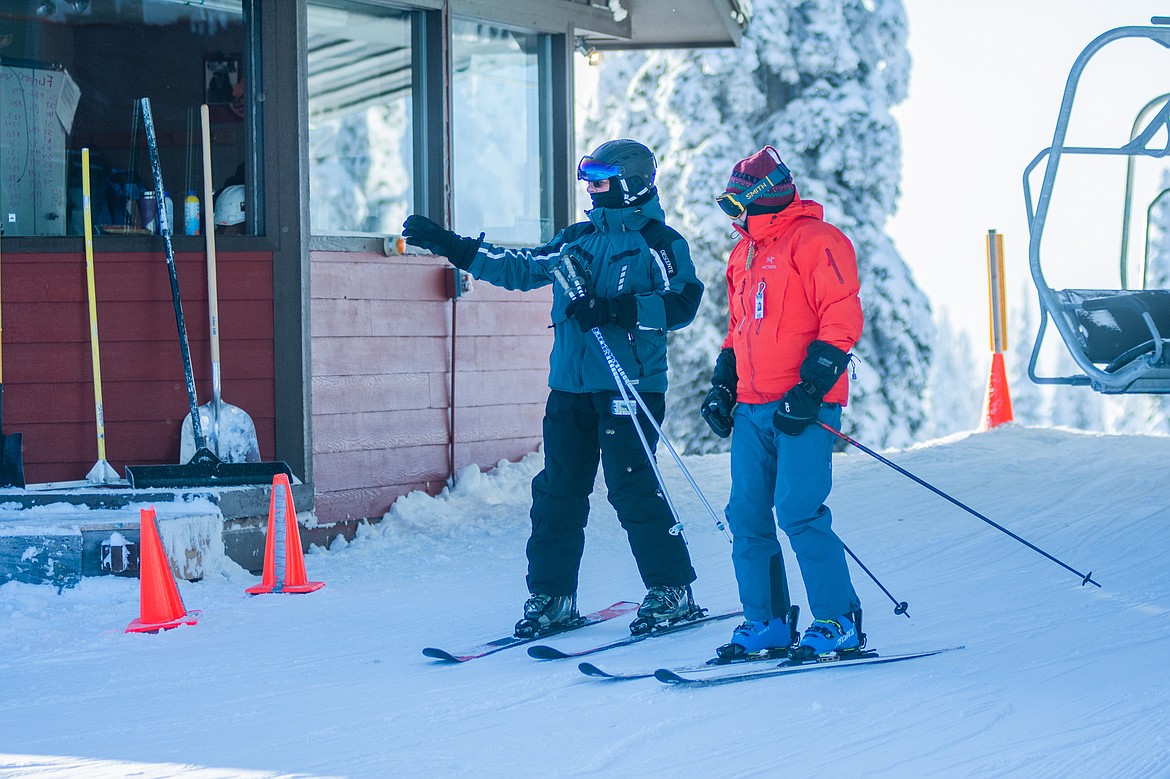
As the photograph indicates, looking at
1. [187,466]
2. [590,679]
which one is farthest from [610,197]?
[187,466]

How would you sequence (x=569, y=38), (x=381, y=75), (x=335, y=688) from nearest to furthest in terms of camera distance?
(x=335, y=688), (x=381, y=75), (x=569, y=38)

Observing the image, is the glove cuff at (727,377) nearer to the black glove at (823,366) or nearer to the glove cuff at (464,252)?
the black glove at (823,366)

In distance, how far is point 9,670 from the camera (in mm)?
4324

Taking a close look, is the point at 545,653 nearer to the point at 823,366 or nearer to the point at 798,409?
the point at 798,409

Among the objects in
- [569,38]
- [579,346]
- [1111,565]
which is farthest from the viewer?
[569,38]

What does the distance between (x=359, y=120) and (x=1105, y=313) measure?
14.3 feet

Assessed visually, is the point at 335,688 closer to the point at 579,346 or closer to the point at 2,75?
the point at 579,346

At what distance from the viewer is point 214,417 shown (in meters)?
6.68

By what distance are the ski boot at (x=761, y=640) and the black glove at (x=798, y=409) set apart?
2.22 feet

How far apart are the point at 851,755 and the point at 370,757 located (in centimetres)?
118

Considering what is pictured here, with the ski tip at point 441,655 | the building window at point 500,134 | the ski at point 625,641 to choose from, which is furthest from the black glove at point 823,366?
the building window at point 500,134

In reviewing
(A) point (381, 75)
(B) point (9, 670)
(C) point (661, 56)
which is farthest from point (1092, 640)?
(C) point (661, 56)

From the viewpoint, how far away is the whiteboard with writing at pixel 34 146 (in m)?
6.73

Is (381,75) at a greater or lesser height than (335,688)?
greater
